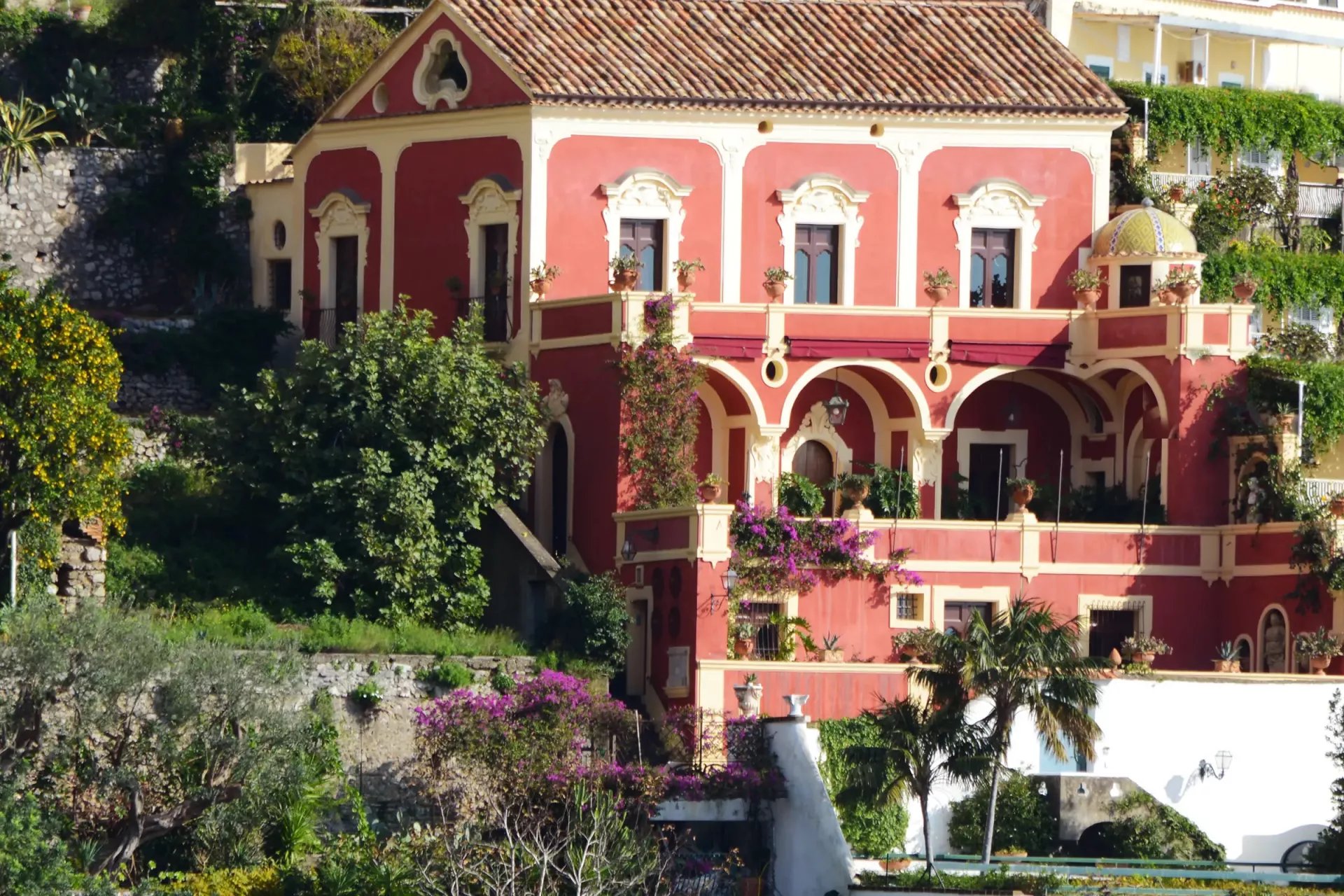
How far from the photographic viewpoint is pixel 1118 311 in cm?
6191

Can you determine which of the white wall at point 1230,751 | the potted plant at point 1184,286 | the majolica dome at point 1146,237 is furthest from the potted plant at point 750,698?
the majolica dome at point 1146,237

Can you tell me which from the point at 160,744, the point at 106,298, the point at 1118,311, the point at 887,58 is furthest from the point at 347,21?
the point at 160,744

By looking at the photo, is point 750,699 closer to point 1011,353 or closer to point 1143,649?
point 1143,649

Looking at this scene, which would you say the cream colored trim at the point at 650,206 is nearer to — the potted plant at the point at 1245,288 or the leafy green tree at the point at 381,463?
the leafy green tree at the point at 381,463

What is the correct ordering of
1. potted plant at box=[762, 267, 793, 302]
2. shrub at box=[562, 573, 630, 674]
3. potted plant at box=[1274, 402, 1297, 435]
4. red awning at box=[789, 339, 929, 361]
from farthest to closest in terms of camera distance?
potted plant at box=[762, 267, 793, 302] → red awning at box=[789, 339, 929, 361] → potted plant at box=[1274, 402, 1297, 435] → shrub at box=[562, 573, 630, 674]

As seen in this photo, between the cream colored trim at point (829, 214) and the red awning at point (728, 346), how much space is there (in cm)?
254

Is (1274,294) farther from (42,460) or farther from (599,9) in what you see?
(42,460)

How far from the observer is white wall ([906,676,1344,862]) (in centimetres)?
5503

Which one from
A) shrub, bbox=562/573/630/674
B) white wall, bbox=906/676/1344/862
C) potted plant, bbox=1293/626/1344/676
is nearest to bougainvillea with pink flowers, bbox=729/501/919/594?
shrub, bbox=562/573/630/674

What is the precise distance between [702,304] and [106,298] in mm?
13577

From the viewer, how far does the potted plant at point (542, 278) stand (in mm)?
61594

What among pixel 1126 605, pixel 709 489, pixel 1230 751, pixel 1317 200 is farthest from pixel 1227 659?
pixel 1317 200

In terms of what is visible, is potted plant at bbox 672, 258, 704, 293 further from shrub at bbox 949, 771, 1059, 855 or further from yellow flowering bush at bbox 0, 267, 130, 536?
shrub at bbox 949, 771, 1059, 855

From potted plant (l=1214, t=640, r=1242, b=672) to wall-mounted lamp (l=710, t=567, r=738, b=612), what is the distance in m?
8.19
